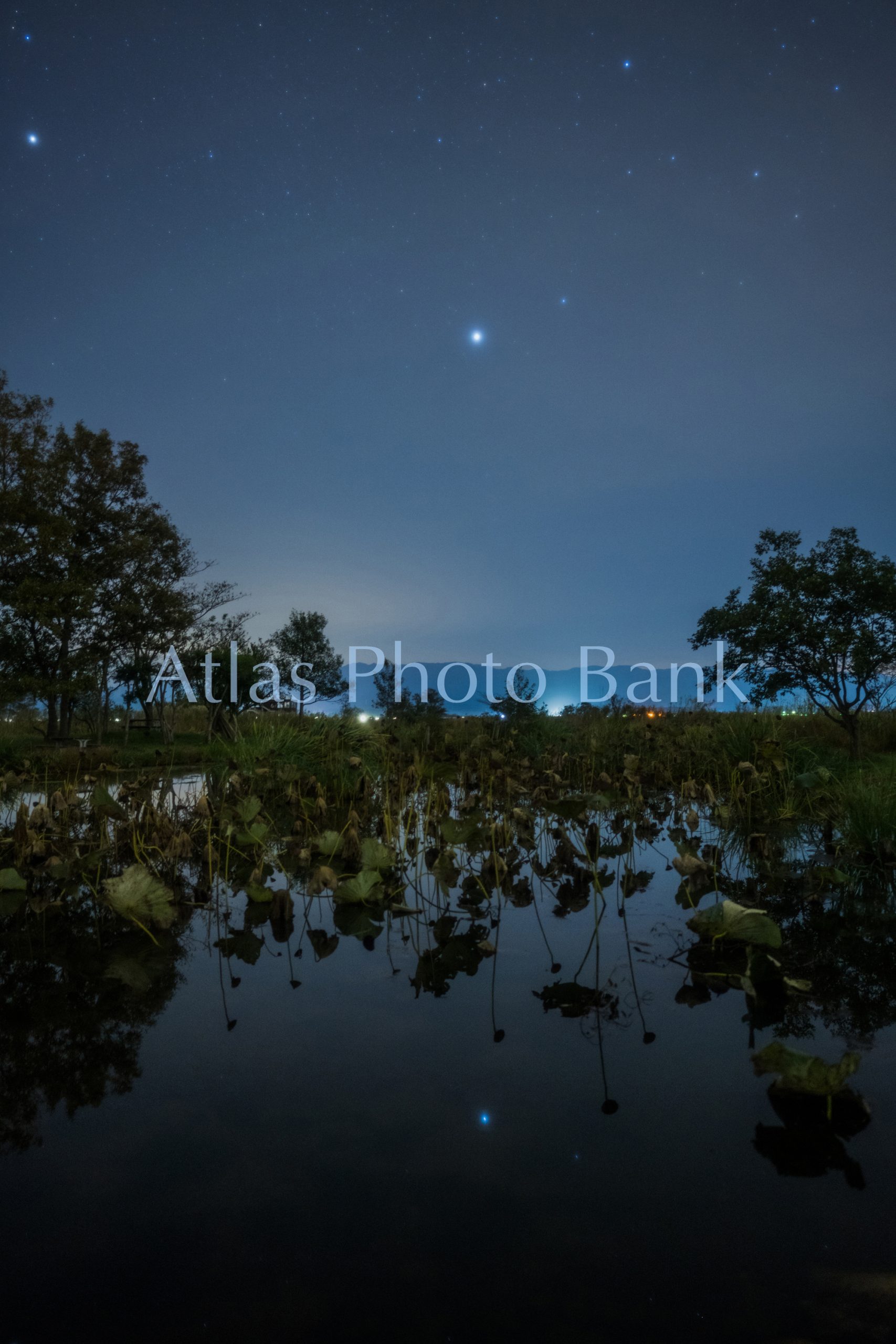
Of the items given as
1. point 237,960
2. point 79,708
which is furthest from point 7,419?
point 237,960

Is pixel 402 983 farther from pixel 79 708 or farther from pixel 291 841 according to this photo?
pixel 79 708

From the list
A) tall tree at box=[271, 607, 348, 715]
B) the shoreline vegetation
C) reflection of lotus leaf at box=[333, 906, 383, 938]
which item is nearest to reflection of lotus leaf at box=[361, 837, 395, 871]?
reflection of lotus leaf at box=[333, 906, 383, 938]

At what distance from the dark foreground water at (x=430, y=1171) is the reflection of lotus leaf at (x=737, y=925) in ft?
0.84

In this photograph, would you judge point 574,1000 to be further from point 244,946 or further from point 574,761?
point 574,761

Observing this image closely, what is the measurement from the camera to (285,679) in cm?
4647

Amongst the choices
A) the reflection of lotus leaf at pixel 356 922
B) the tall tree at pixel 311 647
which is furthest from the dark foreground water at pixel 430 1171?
the tall tree at pixel 311 647

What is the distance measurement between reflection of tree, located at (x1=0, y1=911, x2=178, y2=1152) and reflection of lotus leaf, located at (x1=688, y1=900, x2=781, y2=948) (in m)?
2.24

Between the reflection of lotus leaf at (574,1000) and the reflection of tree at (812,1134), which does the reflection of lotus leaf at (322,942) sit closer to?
the reflection of lotus leaf at (574,1000)

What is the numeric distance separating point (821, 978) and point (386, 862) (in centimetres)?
226

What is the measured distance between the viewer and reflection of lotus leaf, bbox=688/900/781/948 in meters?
2.83

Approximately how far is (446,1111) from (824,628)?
1113cm

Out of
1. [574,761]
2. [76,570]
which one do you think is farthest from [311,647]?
[574,761]

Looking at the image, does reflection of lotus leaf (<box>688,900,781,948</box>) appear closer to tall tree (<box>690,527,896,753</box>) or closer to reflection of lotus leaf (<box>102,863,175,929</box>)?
reflection of lotus leaf (<box>102,863,175,929</box>)

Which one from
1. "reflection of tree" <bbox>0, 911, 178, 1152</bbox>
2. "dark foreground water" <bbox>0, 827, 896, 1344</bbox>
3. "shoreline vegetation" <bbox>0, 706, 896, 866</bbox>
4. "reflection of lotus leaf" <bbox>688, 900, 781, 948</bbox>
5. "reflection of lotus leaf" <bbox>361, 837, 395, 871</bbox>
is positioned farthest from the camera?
"shoreline vegetation" <bbox>0, 706, 896, 866</bbox>
